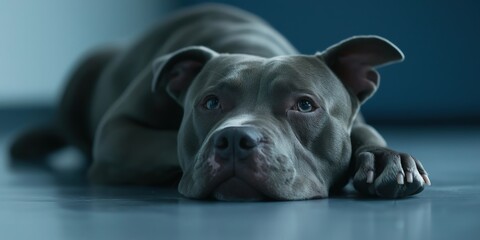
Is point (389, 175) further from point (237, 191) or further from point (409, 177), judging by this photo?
point (237, 191)

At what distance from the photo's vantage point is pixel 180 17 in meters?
4.51

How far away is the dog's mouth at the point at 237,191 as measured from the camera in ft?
8.75

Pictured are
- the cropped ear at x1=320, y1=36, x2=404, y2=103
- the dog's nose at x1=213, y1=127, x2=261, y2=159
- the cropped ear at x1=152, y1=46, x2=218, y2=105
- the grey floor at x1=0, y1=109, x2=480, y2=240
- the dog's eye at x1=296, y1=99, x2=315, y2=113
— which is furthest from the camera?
the cropped ear at x1=152, y1=46, x2=218, y2=105

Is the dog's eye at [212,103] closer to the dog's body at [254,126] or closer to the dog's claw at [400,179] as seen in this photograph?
the dog's body at [254,126]

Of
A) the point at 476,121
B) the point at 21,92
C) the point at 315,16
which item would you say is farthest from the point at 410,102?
the point at 21,92

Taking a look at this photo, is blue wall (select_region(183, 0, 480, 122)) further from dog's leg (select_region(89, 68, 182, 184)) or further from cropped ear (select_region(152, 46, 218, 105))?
cropped ear (select_region(152, 46, 218, 105))

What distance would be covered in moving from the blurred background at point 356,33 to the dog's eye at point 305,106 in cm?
439

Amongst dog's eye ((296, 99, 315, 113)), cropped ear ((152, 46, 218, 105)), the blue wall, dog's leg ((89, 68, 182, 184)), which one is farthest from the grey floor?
the blue wall

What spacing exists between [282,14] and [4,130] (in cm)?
252

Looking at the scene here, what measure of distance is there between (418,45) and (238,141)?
16.3 feet

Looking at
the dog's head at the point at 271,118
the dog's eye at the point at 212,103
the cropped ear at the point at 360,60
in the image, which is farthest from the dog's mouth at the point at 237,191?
the cropped ear at the point at 360,60

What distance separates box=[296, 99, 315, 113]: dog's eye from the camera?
2910 mm

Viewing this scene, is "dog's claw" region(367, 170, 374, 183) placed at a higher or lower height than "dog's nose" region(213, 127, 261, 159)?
lower

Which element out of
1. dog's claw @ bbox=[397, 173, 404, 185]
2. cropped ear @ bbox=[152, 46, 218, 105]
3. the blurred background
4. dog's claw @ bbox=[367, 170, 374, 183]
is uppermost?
cropped ear @ bbox=[152, 46, 218, 105]
